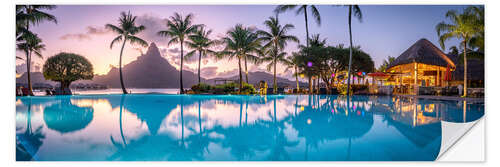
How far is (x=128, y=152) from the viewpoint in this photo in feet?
10.2

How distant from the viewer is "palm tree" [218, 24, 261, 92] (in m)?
20.2

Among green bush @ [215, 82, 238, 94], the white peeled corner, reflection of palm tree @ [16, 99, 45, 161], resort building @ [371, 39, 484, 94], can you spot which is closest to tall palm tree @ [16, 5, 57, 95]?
reflection of palm tree @ [16, 99, 45, 161]

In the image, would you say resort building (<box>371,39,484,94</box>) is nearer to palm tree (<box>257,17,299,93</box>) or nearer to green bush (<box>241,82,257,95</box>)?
palm tree (<box>257,17,299,93</box>)

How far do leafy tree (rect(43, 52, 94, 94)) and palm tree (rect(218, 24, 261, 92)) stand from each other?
13048 millimetres

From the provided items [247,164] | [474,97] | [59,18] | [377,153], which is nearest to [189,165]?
[247,164]

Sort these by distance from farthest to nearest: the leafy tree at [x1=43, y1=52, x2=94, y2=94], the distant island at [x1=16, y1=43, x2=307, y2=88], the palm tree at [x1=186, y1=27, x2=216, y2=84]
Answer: the distant island at [x1=16, y1=43, x2=307, y2=88] < the palm tree at [x1=186, y1=27, x2=216, y2=84] < the leafy tree at [x1=43, y1=52, x2=94, y2=94]

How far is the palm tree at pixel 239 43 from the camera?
2025 cm

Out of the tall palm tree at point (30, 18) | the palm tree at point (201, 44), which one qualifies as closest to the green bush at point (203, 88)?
the palm tree at point (201, 44)

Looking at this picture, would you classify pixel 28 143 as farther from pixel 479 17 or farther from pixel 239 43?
pixel 239 43

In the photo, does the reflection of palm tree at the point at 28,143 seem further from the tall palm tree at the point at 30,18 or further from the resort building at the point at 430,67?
the resort building at the point at 430,67
